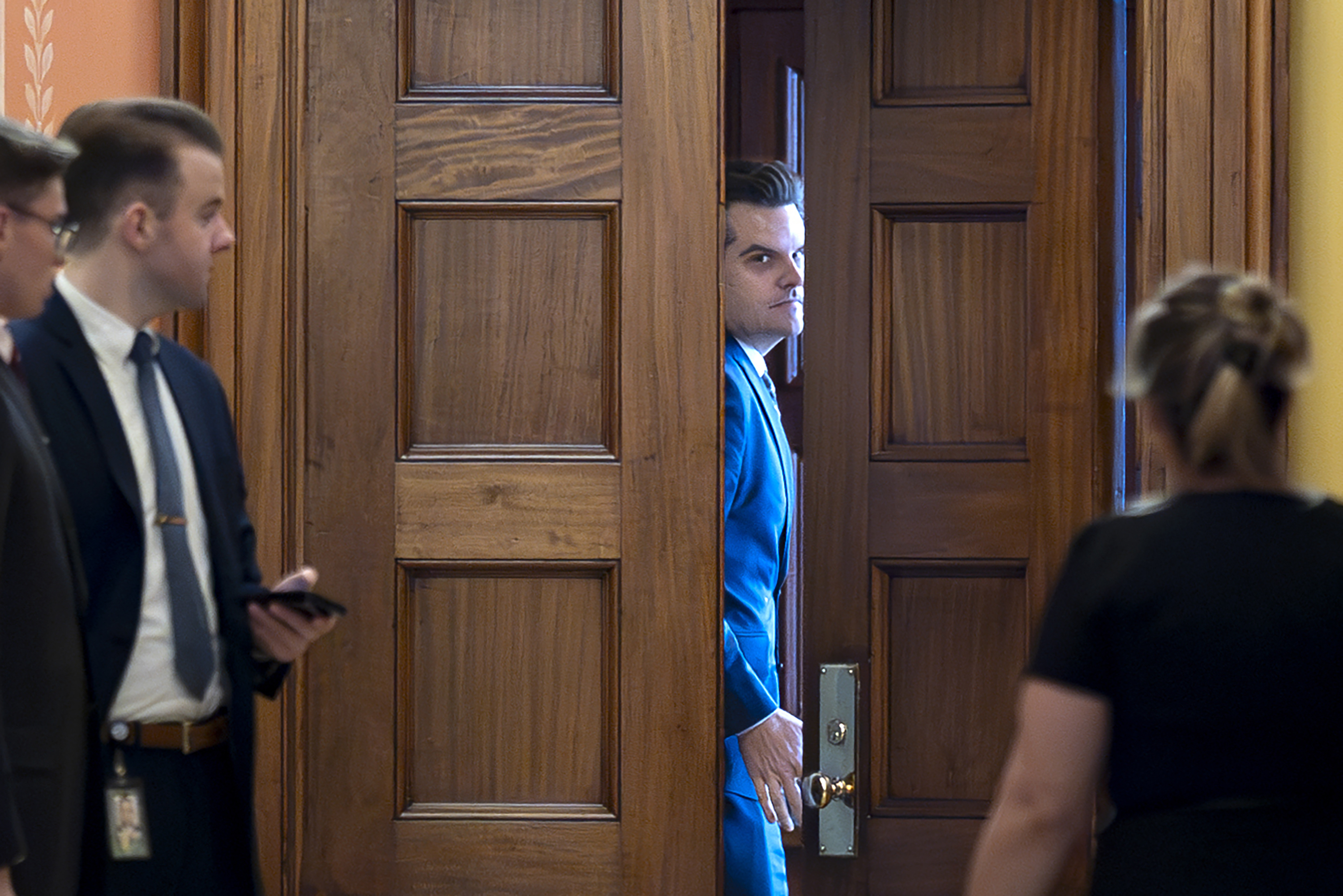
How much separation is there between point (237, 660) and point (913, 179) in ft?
6.10

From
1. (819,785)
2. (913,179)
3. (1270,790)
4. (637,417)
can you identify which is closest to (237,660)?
(637,417)

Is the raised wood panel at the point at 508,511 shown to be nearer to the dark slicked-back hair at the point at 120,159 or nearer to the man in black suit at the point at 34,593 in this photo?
the dark slicked-back hair at the point at 120,159

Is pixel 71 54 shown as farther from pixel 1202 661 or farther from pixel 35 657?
pixel 1202 661

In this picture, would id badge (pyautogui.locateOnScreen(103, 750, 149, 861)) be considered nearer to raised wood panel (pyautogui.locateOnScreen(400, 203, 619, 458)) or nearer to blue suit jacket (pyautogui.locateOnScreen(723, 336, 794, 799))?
raised wood panel (pyautogui.locateOnScreen(400, 203, 619, 458))

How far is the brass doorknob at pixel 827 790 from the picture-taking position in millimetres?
3271

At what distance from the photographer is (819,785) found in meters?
3.28

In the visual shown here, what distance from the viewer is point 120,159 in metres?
2.03

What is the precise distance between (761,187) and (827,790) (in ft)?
4.82

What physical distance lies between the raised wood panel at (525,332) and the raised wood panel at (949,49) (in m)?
0.84

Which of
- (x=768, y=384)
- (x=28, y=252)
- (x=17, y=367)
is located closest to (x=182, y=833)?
(x=17, y=367)

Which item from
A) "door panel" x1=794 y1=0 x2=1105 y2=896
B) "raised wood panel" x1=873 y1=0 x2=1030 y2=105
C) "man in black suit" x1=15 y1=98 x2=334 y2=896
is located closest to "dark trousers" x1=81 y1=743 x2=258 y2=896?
"man in black suit" x1=15 y1=98 x2=334 y2=896

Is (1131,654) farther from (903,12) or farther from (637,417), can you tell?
(903,12)

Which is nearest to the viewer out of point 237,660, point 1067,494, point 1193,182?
point 237,660

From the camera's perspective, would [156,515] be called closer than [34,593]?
No
